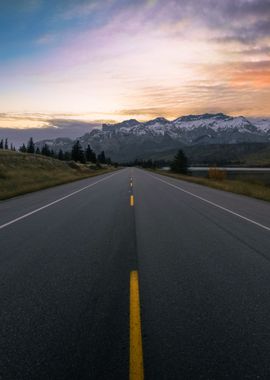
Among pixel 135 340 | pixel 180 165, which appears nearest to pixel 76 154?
pixel 180 165

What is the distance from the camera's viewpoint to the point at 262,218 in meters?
12.7

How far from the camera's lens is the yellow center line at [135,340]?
10.7 ft

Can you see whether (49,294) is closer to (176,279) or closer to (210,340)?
(176,279)

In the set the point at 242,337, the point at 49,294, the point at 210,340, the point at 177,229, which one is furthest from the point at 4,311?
the point at 177,229

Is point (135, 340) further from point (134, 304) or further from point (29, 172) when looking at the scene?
point (29, 172)

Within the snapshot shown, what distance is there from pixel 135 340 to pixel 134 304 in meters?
0.95

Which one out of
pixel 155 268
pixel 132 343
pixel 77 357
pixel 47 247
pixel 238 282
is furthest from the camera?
pixel 47 247

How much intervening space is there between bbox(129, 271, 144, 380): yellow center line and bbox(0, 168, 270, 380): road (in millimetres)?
14

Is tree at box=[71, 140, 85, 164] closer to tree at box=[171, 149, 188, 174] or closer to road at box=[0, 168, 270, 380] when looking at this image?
tree at box=[171, 149, 188, 174]

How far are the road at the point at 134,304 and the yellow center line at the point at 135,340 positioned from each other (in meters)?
0.01

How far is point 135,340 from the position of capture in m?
3.81

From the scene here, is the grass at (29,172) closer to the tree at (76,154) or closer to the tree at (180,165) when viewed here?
the tree at (76,154)

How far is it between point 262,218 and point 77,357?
10390mm

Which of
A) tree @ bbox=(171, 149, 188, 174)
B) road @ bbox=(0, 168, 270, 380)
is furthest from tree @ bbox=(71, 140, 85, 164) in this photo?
road @ bbox=(0, 168, 270, 380)
